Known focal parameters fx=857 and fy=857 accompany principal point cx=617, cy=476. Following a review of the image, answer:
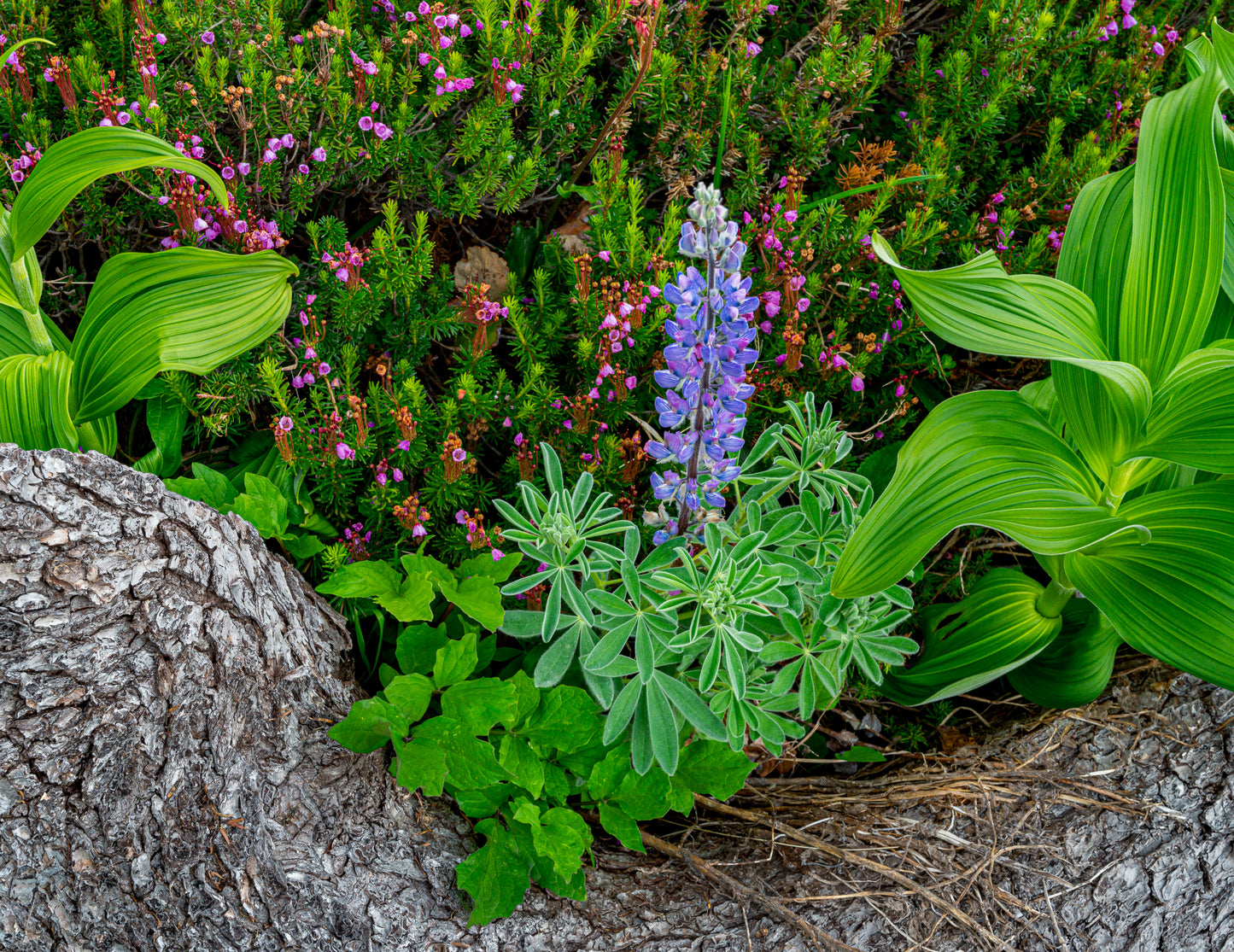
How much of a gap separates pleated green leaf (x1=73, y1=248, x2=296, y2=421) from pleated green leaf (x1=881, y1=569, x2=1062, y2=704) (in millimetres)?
1753

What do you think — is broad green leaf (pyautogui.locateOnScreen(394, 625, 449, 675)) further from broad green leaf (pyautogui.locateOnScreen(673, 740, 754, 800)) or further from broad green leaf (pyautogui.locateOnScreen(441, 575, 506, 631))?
broad green leaf (pyautogui.locateOnScreen(673, 740, 754, 800))

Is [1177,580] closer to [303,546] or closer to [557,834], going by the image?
[557,834]

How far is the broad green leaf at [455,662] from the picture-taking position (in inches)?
68.1

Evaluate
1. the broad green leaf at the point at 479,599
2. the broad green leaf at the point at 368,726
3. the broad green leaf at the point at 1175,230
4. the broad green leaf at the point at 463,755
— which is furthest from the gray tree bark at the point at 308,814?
the broad green leaf at the point at 1175,230

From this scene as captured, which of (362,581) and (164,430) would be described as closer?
(362,581)

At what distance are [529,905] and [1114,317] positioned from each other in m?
1.71

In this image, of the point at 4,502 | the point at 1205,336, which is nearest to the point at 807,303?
the point at 1205,336

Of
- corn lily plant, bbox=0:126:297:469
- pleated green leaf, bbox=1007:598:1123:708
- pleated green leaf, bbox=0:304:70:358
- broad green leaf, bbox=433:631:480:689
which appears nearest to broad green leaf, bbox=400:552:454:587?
broad green leaf, bbox=433:631:480:689

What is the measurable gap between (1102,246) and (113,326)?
2186 mm

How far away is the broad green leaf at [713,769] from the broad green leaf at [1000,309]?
3.16ft

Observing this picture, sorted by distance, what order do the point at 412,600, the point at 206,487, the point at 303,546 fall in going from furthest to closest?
1. the point at 303,546
2. the point at 206,487
3. the point at 412,600

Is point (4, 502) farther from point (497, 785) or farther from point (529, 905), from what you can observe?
point (529, 905)

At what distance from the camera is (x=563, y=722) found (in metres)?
1.74

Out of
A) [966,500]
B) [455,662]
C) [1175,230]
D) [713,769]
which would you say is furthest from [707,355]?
[1175,230]
